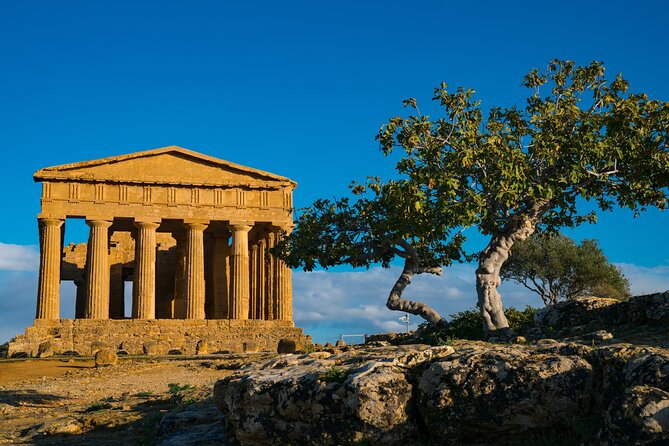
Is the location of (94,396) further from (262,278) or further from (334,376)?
(262,278)

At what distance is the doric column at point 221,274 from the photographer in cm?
5272

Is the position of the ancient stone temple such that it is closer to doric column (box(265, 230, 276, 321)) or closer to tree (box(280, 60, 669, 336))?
doric column (box(265, 230, 276, 321))

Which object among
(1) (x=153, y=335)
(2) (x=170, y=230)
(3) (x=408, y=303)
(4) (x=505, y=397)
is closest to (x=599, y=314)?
(3) (x=408, y=303)

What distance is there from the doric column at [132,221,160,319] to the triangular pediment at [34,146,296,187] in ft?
9.05

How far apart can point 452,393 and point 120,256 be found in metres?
51.9

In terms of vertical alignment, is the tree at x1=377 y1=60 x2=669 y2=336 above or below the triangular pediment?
below

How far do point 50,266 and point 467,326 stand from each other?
1224 inches

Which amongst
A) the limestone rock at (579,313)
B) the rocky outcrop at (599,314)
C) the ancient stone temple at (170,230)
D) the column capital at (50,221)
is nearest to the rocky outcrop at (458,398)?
the rocky outcrop at (599,314)

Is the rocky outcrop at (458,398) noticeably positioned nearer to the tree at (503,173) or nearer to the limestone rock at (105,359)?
the tree at (503,173)

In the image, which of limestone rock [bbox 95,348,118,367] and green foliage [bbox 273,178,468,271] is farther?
limestone rock [bbox 95,348,118,367]

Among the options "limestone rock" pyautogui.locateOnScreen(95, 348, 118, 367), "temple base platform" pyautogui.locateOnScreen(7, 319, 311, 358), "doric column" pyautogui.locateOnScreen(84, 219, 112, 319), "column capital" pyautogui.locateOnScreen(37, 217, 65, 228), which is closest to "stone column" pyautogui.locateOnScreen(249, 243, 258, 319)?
"temple base platform" pyautogui.locateOnScreen(7, 319, 311, 358)

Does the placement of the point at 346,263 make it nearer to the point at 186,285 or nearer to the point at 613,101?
the point at 613,101

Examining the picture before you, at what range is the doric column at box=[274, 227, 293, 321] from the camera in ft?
159

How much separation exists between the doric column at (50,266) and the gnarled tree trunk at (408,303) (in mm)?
28428
